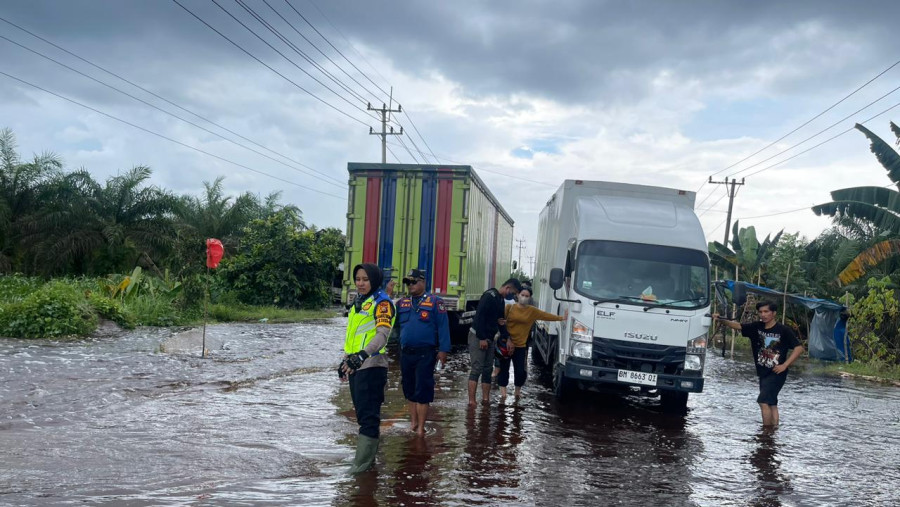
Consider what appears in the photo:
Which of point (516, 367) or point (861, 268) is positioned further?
point (861, 268)

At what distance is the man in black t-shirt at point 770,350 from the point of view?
9.55 m

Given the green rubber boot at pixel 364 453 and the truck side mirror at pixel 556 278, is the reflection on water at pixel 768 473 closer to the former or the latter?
the truck side mirror at pixel 556 278

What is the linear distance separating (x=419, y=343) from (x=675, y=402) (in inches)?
183

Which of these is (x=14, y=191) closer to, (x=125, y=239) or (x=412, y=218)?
(x=125, y=239)

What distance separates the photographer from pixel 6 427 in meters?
7.67

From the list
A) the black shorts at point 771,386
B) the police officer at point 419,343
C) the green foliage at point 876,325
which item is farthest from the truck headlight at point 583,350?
the green foliage at point 876,325

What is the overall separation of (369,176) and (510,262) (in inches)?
513

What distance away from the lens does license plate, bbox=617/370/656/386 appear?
10055 mm

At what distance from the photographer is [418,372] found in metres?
8.16

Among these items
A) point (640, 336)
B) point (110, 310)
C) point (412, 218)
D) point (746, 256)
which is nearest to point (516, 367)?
point (640, 336)

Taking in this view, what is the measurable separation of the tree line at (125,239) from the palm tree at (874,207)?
16.4 meters

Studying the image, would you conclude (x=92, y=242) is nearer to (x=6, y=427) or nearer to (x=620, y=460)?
(x=6, y=427)

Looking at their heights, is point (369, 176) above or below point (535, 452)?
above

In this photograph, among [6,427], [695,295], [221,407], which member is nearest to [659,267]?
[695,295]
